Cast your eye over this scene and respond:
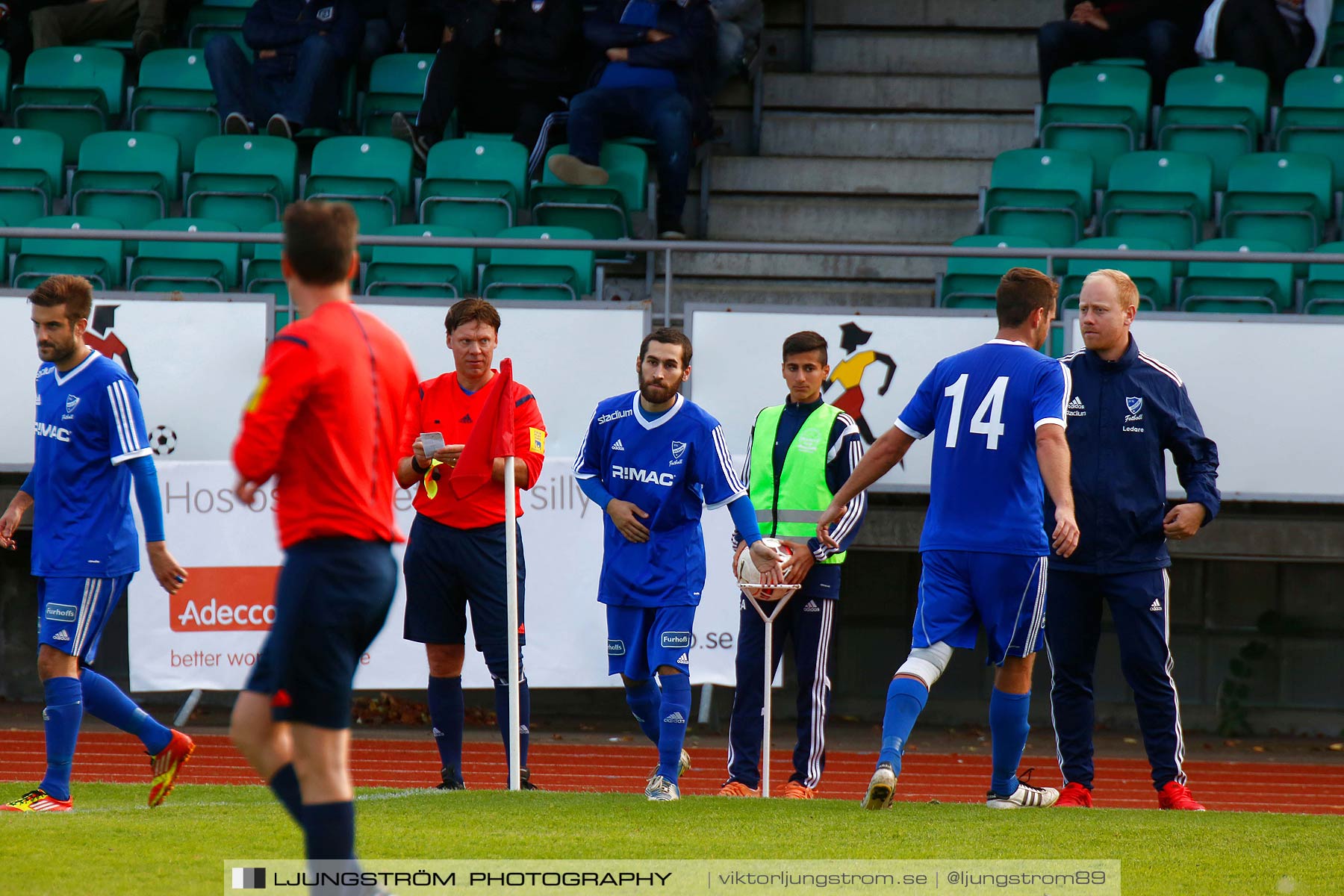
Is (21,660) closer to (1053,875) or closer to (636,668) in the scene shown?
(636,668)

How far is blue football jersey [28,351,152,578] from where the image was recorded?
233 inches

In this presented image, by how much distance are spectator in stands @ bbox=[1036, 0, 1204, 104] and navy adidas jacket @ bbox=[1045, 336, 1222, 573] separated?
24.0 ft

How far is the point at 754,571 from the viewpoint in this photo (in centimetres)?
664

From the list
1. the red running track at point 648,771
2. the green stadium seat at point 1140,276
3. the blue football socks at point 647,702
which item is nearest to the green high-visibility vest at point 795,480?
the blue football socks at point 647,702

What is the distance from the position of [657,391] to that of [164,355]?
4464 millimetres

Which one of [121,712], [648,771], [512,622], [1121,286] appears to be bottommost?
[648,771]

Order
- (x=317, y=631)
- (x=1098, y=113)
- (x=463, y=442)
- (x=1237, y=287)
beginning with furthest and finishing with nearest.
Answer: (x=1098, y=113) → (x=1237, y=287) → (x=463, y=442) → (x=317, y=631)

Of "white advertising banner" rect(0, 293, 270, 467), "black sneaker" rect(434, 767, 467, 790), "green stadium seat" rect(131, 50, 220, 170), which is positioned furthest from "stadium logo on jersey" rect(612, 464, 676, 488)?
"green stadium seat" rect(131, 50, 220, 170)

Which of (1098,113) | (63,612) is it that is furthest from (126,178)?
(1098,113)

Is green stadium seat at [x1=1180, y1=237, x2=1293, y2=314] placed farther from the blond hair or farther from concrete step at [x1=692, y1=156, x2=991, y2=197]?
the blond hair

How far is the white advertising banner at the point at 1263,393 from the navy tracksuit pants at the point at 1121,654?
3.13m

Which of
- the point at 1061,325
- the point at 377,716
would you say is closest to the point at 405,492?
the point at 377,716

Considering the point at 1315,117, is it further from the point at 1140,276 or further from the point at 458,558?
the point at 458,558

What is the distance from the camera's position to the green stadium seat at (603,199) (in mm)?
11625
